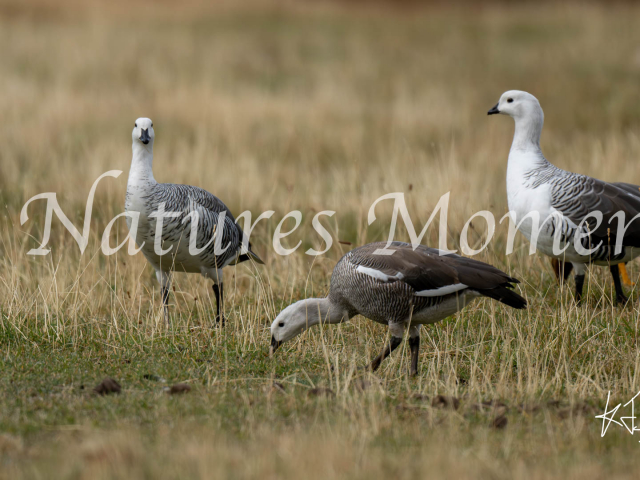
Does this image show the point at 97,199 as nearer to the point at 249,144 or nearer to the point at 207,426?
the point at 249,144

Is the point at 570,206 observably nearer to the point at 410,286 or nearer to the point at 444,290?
the point at 444,290

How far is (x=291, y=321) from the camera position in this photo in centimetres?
628

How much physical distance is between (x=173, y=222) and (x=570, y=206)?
386 centimetres

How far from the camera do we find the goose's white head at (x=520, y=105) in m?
7.98

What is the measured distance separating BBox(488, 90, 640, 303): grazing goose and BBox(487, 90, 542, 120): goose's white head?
0.21 metres

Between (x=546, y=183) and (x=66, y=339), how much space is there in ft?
15.7

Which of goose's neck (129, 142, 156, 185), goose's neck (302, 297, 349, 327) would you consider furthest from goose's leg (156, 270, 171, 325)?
goose's neck (302, 297, 349, 327)

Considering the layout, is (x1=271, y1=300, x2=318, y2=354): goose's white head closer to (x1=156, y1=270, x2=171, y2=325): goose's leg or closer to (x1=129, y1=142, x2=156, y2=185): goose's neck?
(x1=156, y1=270, x2=171, y2=325): goose's leg

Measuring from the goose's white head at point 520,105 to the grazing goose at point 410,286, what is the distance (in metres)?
2.60

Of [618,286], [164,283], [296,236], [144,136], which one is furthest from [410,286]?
[296,236]

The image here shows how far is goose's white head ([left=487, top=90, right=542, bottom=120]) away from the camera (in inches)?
314

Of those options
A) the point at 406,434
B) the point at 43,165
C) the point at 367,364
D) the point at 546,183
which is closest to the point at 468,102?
the point at 43,165
